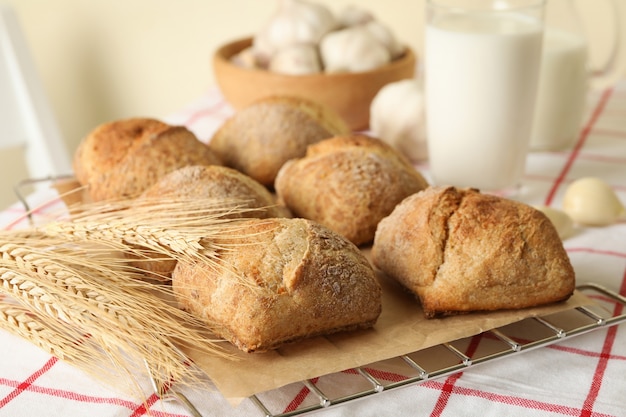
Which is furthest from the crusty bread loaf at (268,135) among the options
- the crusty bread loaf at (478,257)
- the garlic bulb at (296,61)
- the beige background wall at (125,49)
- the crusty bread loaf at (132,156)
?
the beige background wall at (125,49)

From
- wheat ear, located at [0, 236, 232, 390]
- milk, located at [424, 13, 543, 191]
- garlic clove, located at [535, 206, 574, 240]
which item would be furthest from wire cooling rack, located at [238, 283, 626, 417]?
milk, located at [424, 13, 543, 191]

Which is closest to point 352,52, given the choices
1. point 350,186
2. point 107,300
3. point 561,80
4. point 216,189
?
point 561,80

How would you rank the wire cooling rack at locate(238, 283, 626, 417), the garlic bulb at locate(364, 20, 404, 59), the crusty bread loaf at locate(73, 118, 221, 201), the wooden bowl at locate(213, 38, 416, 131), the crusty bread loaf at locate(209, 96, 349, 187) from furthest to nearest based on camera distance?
the garlic bulb at locate(364, 20, 404, 59)
the wooden bowl at locate(213, 38, 416, 131)
the crusty bread loaf at locate(209, 96, 349, 187)
the crusty bread loaf at locate(73, 118, 221, 201)
the wire cooling rack at locate(238, 283, 626, 417)

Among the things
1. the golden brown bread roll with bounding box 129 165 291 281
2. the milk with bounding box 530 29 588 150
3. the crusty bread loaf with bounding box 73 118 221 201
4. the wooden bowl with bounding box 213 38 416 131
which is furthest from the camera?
the wooden bowl with bounding box 213 38 416 131

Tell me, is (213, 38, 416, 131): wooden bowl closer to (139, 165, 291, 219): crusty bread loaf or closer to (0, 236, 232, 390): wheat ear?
(139, 165, 291, 219): crusty bread loaf

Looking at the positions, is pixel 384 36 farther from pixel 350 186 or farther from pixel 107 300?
pixel 107 300

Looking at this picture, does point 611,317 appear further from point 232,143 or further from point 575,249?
point 232,143

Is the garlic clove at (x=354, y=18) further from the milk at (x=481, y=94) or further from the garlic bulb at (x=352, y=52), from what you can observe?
the milk at (x=481, y=94)

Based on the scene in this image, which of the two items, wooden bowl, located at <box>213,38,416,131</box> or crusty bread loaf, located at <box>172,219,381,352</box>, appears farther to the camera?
wooden bowl, located at <box>213,38,416,131</box>
